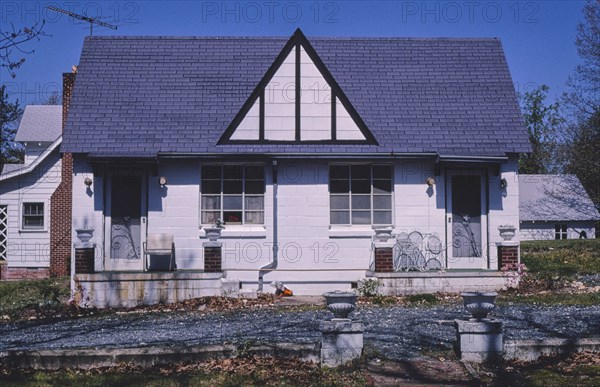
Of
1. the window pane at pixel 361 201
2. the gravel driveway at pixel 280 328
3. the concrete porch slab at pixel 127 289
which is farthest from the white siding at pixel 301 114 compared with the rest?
the gravel driveway at pixel 280 328

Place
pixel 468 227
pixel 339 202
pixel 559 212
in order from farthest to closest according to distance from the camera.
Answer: pixel 559 212 → pixel 468 227 → pixel 339 202

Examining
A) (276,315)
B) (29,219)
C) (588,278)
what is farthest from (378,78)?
(29,219)

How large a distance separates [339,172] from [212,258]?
408 centimetres

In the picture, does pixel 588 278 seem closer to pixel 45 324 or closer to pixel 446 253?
pixel 446 253

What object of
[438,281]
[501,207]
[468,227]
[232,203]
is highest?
[232,203]

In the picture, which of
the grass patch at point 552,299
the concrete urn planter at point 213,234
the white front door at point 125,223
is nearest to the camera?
the grass patch at point 552,299

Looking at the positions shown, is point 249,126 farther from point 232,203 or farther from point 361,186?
point 361,186

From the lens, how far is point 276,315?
45.0 feet

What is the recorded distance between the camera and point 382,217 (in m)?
18.4

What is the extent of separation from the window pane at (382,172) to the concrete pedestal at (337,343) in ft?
32.5

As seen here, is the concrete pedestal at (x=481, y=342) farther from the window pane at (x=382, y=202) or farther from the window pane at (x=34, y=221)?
the window pane at (x=34, y=221)

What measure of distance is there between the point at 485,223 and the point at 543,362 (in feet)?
31.9

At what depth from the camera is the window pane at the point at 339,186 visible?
1842 centimetres

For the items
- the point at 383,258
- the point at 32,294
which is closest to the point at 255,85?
the point at 383,258
